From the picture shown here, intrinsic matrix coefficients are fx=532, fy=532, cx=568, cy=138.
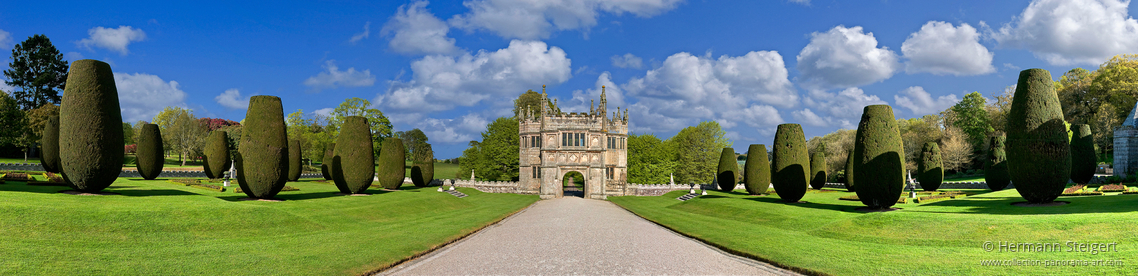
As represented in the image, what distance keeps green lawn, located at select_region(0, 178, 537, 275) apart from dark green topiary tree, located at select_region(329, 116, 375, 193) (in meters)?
12.6

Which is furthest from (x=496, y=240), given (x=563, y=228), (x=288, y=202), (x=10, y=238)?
(x=288, y=202)

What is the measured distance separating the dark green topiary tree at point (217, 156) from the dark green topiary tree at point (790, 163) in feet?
143

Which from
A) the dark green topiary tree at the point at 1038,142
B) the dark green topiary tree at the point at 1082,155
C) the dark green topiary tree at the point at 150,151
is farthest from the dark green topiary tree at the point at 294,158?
the dark green topiary tree at the point at 1082,155

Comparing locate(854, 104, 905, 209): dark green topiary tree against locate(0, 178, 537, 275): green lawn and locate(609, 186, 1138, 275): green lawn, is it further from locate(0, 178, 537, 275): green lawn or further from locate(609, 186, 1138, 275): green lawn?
locate(0, 178, 537, 275): green lawn

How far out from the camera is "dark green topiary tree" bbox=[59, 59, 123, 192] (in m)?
21.4

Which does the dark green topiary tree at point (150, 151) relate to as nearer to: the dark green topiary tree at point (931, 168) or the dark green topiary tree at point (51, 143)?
the dark green topiary tree at point (51, 143)

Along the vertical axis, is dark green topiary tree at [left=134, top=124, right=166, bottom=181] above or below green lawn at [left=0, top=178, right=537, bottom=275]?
above

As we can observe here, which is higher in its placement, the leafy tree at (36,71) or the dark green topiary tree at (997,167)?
the leafy tree at (36,71)

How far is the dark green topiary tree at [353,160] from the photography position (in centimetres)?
3434

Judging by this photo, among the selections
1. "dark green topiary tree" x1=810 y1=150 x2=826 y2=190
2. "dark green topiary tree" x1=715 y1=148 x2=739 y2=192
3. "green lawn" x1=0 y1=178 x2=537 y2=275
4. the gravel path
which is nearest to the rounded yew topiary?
"green lawn" x1=0 y1=178 x2=537 y2=275

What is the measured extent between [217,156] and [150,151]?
5309 millimetres

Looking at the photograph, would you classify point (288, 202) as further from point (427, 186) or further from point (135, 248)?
point (427, 186)

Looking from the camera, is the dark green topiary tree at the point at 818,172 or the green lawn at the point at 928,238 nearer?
the green lawn at the point at 928,238

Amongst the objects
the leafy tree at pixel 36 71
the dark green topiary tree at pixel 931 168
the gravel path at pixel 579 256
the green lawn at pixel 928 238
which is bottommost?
the gravel path at pixel 579 256
